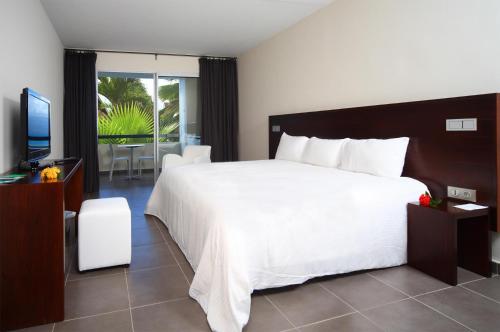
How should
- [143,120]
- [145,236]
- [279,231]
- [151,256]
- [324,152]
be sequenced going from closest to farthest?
[279,231] → [151,256] → [145,236] → [324,152] → [143,120]

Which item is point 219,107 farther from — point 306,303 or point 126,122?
point 306,303

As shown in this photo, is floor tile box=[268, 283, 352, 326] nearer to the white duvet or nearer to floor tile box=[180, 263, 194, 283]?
the white duvet

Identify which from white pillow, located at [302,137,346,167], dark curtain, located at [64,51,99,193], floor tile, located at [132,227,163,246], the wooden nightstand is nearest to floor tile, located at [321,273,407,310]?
the wooden nightstand

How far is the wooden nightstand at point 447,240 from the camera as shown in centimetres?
229

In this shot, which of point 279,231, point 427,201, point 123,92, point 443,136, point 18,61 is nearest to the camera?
point 279,231

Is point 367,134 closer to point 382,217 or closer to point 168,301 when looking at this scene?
point 382,217

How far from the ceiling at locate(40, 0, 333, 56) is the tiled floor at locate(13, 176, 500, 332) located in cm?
300

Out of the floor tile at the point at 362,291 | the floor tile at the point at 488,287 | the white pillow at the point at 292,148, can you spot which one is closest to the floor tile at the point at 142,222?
the white pillow at the point at 292,148

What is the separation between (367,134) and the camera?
3572 mm

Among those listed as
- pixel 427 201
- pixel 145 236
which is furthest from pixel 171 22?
pixel 427 201

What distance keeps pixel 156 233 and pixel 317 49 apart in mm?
2869

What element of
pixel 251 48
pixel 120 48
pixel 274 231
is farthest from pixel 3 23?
pixel 251 48

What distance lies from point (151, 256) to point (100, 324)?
1053 mm

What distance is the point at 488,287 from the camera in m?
2.28
